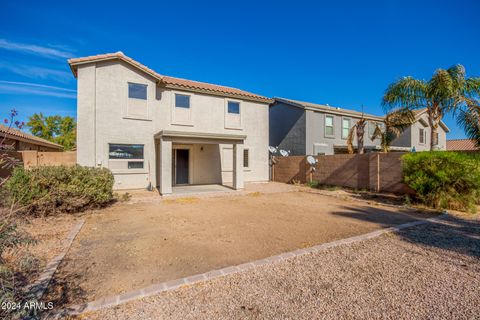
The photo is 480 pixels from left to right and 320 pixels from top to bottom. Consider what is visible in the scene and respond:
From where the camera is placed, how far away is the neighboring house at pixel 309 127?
18750 millimetres

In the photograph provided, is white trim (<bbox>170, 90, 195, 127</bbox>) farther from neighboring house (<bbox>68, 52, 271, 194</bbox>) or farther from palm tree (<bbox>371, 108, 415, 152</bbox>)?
palm tree (<bbox>371, 108, 415, 152</bbox>)

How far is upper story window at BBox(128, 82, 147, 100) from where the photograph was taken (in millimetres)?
12367

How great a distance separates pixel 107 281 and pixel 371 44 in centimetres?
1916

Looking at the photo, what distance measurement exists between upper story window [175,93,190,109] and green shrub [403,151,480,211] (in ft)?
39.7

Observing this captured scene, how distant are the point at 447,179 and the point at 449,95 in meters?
4.56

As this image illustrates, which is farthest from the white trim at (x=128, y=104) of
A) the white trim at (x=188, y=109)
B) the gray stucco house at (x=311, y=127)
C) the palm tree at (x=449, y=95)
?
the palm tree at (x=449, y=95)

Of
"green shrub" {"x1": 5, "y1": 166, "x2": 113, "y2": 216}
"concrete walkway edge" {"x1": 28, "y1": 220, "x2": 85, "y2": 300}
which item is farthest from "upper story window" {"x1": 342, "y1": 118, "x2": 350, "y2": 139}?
"concrete walkway edge" {"x1": 28, "y1": 220, "x2": 85, "y2": 300}

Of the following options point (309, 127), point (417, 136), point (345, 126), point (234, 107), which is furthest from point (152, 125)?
point (417, 136)

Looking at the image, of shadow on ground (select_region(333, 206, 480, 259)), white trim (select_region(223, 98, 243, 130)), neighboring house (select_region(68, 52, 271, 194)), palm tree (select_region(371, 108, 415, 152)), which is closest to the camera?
shadow on ground (select_region(333, 206, 480, 259))

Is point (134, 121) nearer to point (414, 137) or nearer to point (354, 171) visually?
point (354, 171)

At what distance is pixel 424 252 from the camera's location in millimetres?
4441

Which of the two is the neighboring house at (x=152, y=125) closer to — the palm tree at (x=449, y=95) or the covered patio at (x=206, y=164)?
the covered patio at (x=206, y=164)

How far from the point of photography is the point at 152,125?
505 inches

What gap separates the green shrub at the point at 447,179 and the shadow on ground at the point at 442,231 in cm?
111
